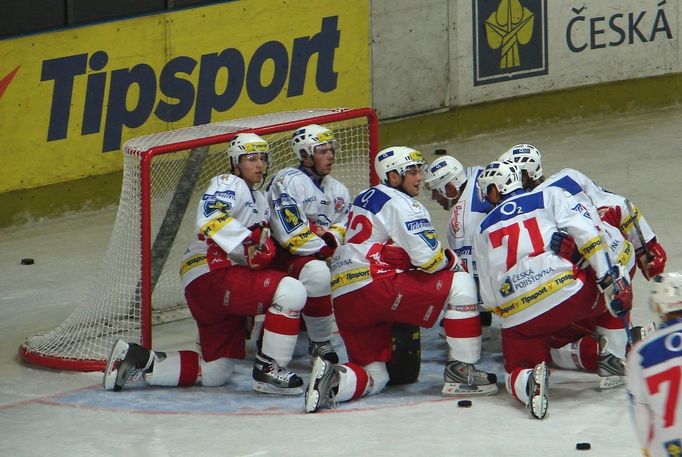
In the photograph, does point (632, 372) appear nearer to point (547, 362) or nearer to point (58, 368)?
point (547, 362)

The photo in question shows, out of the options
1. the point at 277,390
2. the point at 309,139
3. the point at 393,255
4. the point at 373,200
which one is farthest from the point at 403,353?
the point at 309,139

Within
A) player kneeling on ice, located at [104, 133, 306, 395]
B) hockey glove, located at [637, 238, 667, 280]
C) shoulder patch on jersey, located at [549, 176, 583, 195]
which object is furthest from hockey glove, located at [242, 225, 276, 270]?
hockey glove, located at [637, 238, 667, 280]

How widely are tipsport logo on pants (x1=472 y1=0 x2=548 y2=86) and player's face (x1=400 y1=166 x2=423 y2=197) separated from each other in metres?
4.55

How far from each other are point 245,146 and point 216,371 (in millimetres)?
1011

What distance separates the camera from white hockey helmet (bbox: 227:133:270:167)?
737 cm

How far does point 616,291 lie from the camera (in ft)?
21.9

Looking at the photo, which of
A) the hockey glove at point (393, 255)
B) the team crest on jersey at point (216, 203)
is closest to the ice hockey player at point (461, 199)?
the hockey glove at point (393, 255)

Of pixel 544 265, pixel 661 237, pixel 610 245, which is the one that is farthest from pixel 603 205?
pixel 661 237

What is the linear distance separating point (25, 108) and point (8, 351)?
2.12 meters

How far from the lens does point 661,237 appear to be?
9.42 meters

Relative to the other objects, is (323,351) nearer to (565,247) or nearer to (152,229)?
(152,229)

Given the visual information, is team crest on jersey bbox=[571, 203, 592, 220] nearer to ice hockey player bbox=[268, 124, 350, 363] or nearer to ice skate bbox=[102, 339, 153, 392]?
ice hockey player bbox=[268, 124, 350, 363]

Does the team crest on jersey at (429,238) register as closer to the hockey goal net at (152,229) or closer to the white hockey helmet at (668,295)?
the hockey goal net at (152,229)

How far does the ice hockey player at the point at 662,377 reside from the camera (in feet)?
15.0
